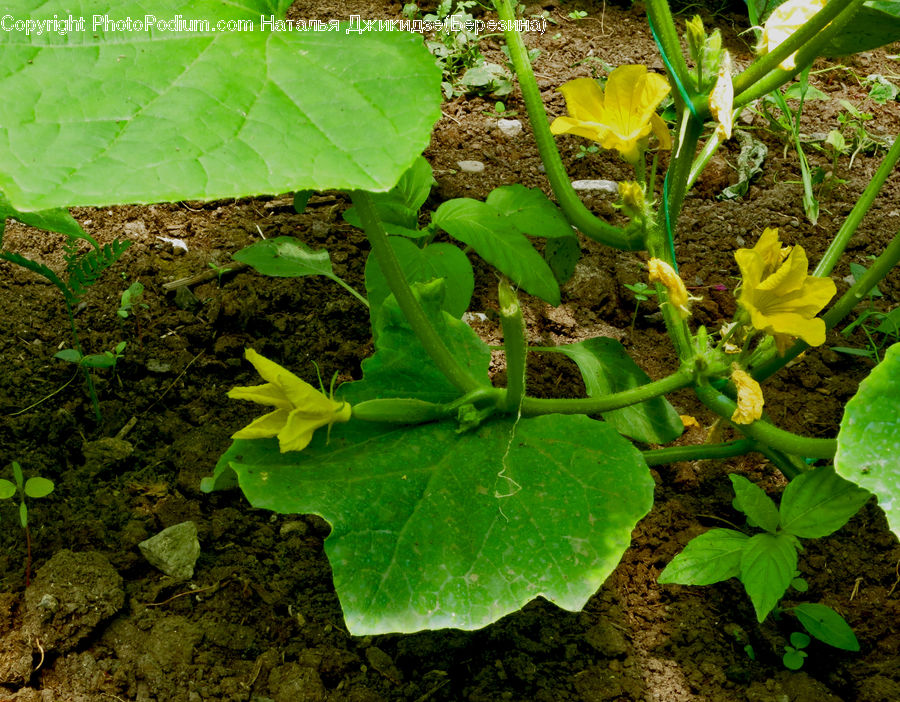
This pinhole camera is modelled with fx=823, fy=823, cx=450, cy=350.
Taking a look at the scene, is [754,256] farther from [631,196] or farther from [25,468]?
[25,468]

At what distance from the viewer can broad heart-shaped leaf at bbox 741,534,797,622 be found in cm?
149

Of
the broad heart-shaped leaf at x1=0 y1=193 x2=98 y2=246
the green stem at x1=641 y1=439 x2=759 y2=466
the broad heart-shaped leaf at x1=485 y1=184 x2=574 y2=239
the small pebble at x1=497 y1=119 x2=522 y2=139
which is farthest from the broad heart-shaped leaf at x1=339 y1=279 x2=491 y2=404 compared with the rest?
the small pebble at x1=497 y1=119 x2=522 y2=139

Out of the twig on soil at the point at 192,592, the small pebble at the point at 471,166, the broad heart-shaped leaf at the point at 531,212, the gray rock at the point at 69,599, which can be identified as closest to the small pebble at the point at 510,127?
the small pebble at the point at 471,166

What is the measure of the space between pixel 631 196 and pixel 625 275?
0.91 meters

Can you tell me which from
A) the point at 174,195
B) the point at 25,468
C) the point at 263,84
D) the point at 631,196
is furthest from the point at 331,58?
the point at 25,468

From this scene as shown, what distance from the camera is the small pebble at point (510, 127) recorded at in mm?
3055

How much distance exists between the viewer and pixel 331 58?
1187 millimetres

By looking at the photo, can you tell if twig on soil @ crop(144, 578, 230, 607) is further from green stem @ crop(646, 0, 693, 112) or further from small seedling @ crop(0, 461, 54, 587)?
green stem @ crop(646, 0, 693, 112)

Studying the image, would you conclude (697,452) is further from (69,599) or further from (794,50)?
(69,599)

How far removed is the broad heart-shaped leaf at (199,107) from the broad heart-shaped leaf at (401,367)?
2.32 feet

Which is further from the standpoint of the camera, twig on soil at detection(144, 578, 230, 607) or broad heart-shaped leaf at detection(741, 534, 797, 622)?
twig on soil at detection(144, 578, 230, 607)

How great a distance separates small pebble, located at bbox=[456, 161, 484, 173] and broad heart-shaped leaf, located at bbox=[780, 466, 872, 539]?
1640 millimetres

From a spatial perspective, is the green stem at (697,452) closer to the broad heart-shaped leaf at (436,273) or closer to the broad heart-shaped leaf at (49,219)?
the broad heart-shaped leaf at (436,273)

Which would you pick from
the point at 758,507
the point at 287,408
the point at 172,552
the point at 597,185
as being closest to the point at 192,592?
the point at 172,552
